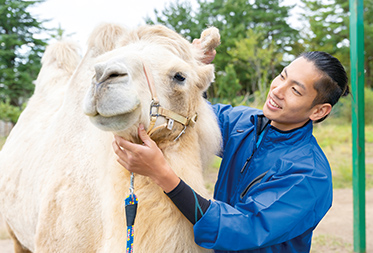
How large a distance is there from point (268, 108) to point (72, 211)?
4.41ft

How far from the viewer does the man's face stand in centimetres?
168

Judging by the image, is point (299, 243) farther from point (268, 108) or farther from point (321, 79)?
point (321, 79)

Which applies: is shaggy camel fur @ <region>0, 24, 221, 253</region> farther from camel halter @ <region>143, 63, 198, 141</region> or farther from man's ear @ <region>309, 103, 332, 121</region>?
man's ear @ <region>309, 103, 332, 121</region>

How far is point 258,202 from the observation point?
56.4 inches

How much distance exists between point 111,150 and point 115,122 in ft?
1.68

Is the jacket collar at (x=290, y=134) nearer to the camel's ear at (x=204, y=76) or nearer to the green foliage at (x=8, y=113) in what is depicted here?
the camel's ear at (x=204, y=76)

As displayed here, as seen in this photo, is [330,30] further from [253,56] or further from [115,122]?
[115,122]

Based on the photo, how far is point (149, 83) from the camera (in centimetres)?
153

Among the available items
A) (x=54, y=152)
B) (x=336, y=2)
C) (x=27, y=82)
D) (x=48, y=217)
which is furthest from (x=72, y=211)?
(x=336, y=2)

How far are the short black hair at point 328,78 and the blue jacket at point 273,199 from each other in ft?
0.60

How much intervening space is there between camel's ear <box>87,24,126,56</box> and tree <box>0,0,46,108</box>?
16293 mm

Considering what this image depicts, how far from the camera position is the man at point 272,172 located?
1.39m

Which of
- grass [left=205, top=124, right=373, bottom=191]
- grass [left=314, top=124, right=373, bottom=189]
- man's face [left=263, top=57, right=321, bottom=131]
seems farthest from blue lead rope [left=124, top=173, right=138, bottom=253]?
grass [left=314, top=124, right=373, bottom=189]

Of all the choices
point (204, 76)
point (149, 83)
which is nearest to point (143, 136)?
point (149, 83)
